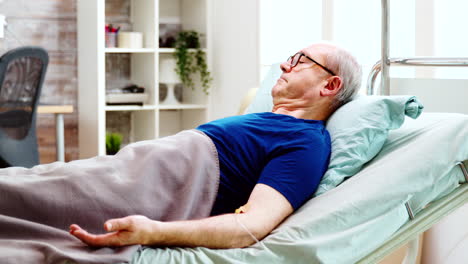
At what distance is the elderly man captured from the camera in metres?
1.37

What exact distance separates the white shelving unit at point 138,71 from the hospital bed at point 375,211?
109 inches

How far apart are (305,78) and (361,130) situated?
30 cm

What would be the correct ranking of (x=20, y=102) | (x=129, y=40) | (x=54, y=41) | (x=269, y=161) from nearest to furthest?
1. (x=269, y=161)
2. (x=20, y=102)
3. (x=129, y=40)
4. (x=54, y=41)

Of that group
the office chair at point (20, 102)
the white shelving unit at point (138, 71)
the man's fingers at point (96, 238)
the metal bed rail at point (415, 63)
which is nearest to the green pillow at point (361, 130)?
the metal bed rail at point (415, 63)

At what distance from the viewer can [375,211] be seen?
1.45 meters

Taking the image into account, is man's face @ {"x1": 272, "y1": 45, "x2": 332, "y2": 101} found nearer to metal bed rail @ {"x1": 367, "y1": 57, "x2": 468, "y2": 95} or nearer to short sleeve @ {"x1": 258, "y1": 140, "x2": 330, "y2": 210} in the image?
short sleeve @ {"x1": 258, "y1": 140, "x2": 330, "y2": 210}

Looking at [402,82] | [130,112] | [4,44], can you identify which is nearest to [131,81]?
[130,112]

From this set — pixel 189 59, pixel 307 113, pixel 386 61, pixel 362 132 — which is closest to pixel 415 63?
pixel 386 61

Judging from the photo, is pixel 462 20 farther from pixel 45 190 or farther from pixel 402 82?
pixel 45 190

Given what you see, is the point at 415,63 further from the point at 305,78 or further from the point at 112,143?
the point at 112,143

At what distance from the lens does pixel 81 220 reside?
4.61 ft

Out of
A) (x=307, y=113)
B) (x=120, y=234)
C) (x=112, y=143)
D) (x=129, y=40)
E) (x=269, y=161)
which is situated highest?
(x=129, y=40)

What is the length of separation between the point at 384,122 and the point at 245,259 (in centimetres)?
56

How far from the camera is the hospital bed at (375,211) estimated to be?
1357 millimetres
